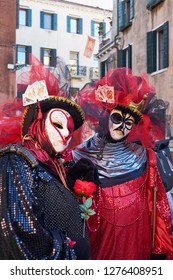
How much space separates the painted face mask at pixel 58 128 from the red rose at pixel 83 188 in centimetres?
23

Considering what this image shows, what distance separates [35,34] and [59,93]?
22960mm

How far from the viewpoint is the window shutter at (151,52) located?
455 inches

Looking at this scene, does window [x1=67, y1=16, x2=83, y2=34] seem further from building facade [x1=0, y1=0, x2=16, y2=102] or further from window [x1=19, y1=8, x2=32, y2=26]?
building facade [x1=0, y1=0, x2=16, y2=102]

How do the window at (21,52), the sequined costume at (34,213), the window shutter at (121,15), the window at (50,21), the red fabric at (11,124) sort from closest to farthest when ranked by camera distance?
the sequined costume at (34,213) → the red fabric at (11,124) → the window shutter at (121,15) → the window at (21,52) → the window at (50,21)

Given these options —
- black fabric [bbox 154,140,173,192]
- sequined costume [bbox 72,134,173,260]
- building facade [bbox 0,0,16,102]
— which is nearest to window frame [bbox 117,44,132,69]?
building facade [bbox 0,0,16,102]

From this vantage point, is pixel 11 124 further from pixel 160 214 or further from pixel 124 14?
pixel 124 14

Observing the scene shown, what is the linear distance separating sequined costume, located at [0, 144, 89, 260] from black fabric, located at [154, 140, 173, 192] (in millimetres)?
932

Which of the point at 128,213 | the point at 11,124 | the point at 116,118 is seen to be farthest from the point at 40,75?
the point at 128,213

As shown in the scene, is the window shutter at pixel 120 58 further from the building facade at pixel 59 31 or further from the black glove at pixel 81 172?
the black glove at pixel 81 172

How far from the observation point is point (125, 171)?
2.69 metres

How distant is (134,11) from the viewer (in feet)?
43.4

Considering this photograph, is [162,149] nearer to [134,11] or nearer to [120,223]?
[120,223]

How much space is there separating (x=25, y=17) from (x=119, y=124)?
2309 centimetres

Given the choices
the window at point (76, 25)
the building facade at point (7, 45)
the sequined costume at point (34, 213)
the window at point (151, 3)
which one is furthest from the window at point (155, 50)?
the window at point (76, 25)
